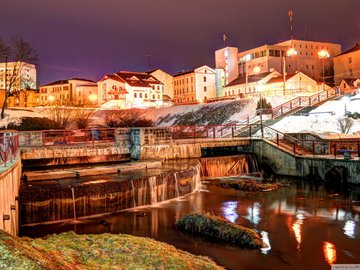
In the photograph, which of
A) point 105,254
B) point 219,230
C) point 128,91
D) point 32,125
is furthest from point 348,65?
point 105,254

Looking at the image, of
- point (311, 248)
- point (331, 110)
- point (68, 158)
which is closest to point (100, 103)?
point (331, 110)

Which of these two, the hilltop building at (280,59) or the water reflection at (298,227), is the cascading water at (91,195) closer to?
the water reflection at (298,227)

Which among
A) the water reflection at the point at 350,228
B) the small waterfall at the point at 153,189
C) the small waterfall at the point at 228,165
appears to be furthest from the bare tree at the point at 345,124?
the small waterfall at the point at 153,189

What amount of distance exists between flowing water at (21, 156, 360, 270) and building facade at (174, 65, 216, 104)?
8022cm

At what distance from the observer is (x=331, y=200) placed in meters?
18.4

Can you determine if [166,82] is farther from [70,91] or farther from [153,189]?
[153,189]

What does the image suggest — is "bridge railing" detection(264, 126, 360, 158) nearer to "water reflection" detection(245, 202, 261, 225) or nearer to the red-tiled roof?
"water reflection" detection(245, 202, 261, 225)

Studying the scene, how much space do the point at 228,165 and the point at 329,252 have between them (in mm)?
15021

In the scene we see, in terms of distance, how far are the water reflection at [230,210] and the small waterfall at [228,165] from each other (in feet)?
22.5

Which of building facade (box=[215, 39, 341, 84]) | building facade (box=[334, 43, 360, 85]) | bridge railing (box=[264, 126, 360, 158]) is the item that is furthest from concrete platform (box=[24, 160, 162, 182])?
building facade (box=[215, 39, 341, 84])

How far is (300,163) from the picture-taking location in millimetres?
24953

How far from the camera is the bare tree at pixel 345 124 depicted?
32797 mm

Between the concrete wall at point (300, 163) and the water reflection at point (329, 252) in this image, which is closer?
the water reflection at point (329, 252)

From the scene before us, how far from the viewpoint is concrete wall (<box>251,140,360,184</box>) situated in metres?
21.8
